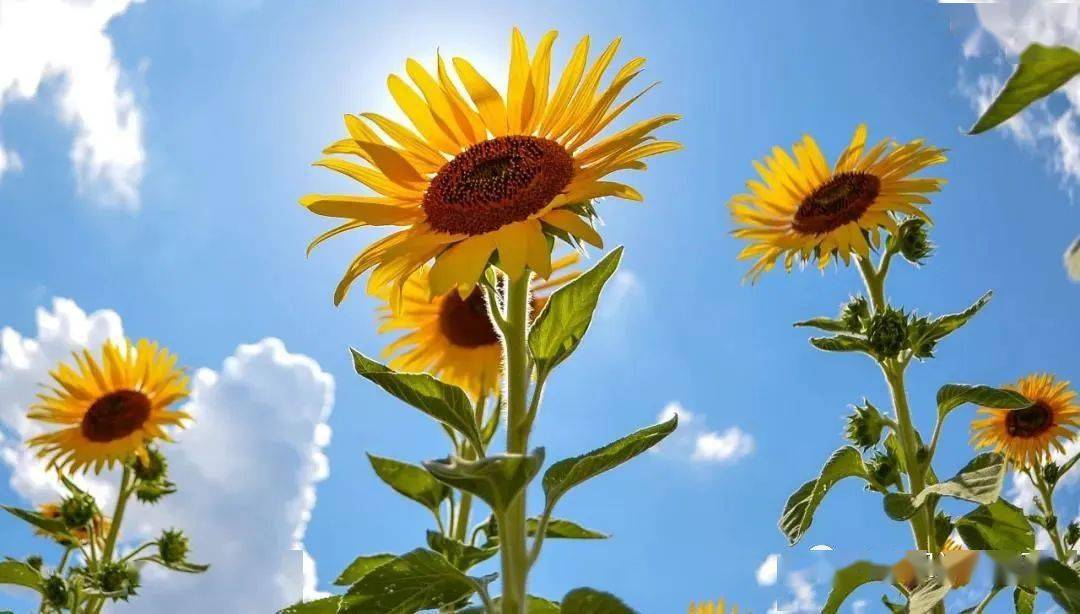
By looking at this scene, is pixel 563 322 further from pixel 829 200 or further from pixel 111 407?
pixel 111 407

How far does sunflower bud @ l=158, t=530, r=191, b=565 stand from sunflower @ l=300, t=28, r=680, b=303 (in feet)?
11.8

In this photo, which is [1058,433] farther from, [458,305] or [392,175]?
[392,175]

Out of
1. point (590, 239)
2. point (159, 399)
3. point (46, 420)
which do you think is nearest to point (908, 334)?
point (590, 239)

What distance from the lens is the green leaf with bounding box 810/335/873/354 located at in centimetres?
365

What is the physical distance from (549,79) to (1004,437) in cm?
579

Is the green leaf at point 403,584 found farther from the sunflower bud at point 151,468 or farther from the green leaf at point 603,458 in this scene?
the sunflower bud at point 151,468

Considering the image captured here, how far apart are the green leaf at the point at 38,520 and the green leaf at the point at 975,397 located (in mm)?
3975

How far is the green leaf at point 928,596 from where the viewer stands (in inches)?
80.4

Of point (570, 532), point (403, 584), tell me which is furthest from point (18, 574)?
point (403, 584)

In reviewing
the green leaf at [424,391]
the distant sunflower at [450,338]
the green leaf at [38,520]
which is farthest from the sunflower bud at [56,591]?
the green leaf at [424,391]

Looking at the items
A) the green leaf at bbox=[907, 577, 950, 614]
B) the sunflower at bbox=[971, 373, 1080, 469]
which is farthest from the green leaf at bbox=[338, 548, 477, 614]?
the sunflower at bbox=[971, 373, 1080, 469]

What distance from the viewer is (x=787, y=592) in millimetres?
1939

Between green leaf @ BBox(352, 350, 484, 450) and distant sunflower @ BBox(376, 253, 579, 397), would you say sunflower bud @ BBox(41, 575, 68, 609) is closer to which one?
distant sunflower @ BBox(376, 253, 579, 397)

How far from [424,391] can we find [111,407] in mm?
4728
